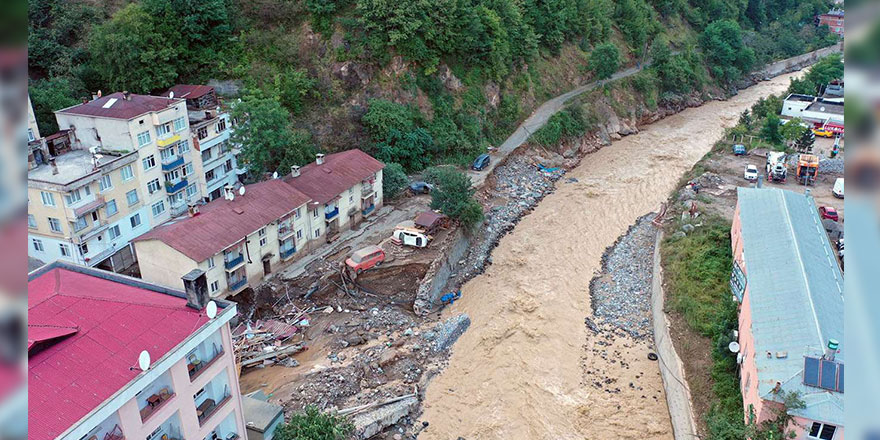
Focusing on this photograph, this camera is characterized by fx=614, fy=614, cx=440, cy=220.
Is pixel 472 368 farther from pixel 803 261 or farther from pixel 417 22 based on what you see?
pixel 417 22

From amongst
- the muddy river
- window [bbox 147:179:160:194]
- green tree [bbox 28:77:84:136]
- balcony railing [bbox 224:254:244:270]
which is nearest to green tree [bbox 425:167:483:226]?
the muddy river

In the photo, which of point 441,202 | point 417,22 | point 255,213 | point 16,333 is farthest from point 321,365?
point 417,22

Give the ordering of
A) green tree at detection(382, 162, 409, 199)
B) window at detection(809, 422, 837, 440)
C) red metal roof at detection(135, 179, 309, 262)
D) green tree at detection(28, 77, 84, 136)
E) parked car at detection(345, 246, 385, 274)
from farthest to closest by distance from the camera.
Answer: green tree at detection(382, 162, 409, 199) < green tree at detection(28, 77, 84, 136) < parked car at detection(345, 246, 385, 274) < red metal roof at detection(135, 179, 309, 262) < window at detection(809, 422, 837, 440)

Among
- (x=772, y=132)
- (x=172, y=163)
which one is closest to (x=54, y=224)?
(x=172, y=163)

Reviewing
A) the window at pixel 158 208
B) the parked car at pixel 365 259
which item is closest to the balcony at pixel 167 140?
the window at pixel 158 208

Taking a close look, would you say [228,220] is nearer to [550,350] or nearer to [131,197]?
[131,197]

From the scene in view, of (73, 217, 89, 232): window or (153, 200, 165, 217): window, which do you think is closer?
(73, 217, 89, 232): window

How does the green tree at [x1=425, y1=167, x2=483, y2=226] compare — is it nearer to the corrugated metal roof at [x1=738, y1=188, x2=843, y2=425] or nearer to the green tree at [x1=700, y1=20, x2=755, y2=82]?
the corrugated metal roof at [x1=738, y1=188, x2=843, y2=425]
